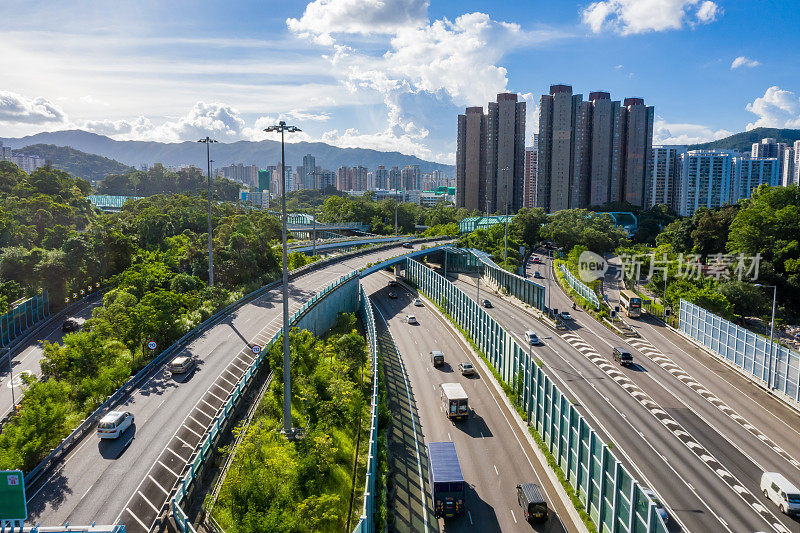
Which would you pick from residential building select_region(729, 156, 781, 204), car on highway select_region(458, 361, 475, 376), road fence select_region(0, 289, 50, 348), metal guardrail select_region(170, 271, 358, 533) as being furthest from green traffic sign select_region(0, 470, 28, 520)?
residential building select_region(729, 156, 781, 204)

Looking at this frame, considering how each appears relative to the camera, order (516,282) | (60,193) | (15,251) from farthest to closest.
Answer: (60,193)
(516,282)
(15,251)

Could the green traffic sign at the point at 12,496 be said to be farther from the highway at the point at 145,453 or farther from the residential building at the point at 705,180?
the residential building at the point at 705,180

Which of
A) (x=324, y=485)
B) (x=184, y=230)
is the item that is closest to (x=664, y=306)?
(x=324, y=485)

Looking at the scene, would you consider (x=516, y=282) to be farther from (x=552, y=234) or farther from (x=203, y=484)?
(x=203, y=484)

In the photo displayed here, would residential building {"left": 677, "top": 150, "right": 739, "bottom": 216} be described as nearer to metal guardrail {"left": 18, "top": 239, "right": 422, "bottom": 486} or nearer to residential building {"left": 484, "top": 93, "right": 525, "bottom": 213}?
residential building {"left": 484, "top": 93, "right": 525, "bottom": 213}

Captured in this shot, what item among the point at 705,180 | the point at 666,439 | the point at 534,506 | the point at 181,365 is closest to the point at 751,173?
the point at 705,180
